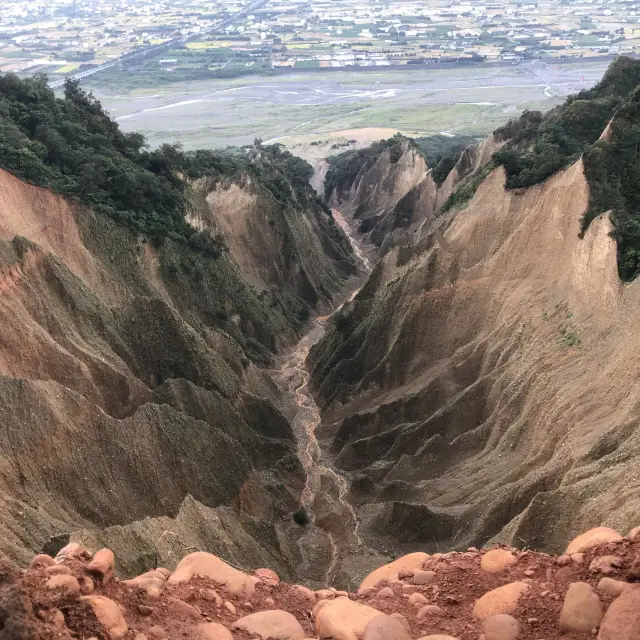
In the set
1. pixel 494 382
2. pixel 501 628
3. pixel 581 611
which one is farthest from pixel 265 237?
pixel 581 611

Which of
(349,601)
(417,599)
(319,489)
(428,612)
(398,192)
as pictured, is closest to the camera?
(428,612)

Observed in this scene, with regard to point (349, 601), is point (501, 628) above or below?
above

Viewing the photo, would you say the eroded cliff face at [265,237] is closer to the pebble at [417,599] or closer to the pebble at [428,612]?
the pebble at [417,599]

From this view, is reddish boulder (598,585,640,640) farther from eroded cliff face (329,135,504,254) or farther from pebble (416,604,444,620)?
eroded cliff face (329,135,504,254)

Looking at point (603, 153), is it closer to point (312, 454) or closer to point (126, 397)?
point (312, 454)

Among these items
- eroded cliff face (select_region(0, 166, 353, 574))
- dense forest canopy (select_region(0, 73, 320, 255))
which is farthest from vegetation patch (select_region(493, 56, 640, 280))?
dense forest canopy (select_region(0, 73, 320, 255))

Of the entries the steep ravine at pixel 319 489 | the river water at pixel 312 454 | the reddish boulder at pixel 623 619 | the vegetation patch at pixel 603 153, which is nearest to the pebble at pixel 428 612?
the reddish boulder at pixel 623 619

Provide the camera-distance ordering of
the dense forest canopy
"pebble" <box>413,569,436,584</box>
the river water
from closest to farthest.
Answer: "pebble" <box>413,569,436,584</box> < the river water < the dense forest canopy
